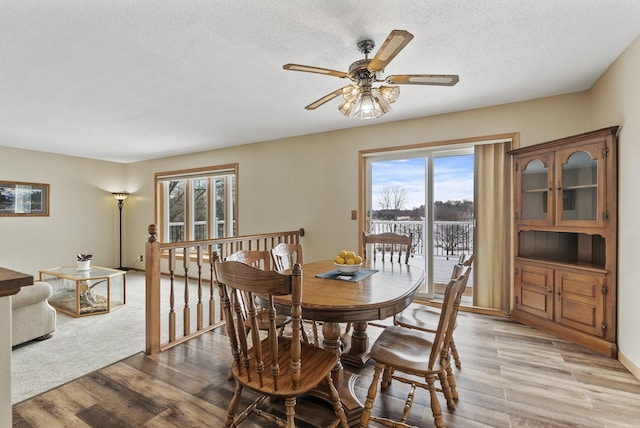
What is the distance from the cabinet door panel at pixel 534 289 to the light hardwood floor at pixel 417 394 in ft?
1.36

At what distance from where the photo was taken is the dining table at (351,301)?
1.48 metres

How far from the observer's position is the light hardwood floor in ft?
5.57

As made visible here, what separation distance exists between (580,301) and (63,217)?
25.1 feet

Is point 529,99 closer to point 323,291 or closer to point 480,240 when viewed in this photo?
point 480,240

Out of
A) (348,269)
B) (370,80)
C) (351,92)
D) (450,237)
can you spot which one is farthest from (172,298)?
(450,237)

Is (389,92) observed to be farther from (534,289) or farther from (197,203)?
(197,203)

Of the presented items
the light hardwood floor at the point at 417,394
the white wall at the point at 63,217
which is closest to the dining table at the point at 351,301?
the light hardwood floor at the point at 417,394

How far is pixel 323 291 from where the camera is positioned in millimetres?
1712

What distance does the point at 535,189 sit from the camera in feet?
9.83

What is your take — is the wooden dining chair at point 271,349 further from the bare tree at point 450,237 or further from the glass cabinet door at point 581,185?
the bare tree at point 450,237

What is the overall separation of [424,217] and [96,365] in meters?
3.51

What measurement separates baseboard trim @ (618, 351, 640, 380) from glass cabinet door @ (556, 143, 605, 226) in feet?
3.32

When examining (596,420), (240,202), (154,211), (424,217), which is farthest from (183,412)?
(154,211)

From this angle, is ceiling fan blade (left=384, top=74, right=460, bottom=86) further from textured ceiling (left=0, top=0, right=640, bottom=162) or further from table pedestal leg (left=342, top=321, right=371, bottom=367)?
table pedestal leg (left=342, top=321, right=371, bottom=367)
